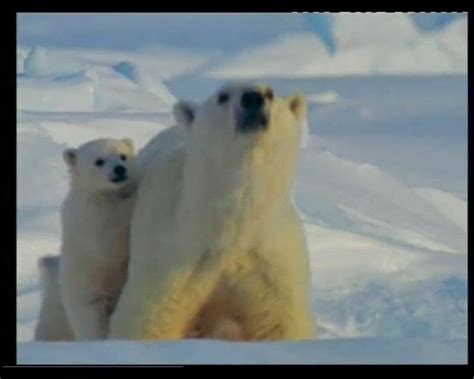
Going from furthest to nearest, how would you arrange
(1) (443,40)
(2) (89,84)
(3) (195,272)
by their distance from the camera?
(1) (443,40) → (2) (89,84) → (3) (195,272)

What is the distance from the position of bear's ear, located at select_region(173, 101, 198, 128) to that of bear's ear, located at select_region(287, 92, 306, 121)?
0.27m

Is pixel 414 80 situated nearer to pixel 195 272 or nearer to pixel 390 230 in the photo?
pixel 390 230

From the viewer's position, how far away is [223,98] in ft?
10.3

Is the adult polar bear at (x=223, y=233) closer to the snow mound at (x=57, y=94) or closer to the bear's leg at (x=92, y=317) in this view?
the bear's leg at (x=92, y=317)

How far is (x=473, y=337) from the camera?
3486 millimetres

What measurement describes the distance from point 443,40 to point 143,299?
75.7 inches

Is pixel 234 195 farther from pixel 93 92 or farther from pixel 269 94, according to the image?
pixel 93 92

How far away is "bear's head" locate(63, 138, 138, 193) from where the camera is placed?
3.41m

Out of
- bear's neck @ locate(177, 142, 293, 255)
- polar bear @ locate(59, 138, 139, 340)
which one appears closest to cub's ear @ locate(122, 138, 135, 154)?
polar bear @ locate(59, 138, 139, 340)

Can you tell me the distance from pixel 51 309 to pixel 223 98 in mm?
1161

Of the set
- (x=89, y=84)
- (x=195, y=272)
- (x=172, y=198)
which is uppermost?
(x=89, y=84)

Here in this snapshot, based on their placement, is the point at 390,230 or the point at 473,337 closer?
the point at 473,337
